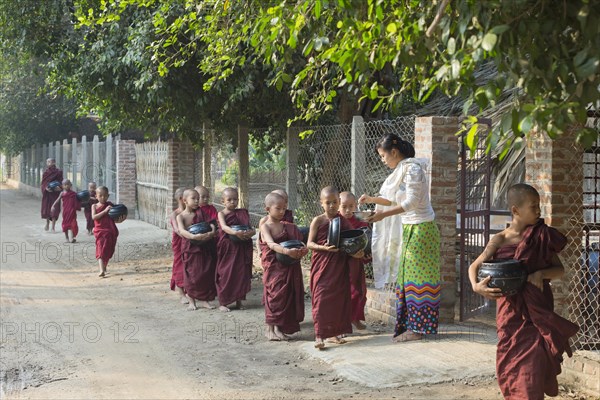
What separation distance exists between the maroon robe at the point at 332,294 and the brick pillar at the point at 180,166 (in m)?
9.62

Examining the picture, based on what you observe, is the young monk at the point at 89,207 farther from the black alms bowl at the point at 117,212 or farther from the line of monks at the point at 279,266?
the line of monks at the point at 279,266

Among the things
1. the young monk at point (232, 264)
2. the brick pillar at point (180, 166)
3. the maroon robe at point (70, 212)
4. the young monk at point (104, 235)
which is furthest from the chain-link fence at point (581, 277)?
the maroon robe at point (70, 212)

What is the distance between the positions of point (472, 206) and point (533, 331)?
3.52m

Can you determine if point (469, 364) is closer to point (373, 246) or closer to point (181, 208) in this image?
point (373, 246)

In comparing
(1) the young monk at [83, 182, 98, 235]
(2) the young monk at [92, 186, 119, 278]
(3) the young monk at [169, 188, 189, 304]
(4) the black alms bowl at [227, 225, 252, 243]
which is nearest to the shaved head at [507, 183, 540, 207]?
(4) the black alms bowl at [227, 225, 252, 243]

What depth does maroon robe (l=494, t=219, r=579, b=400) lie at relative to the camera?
507cm

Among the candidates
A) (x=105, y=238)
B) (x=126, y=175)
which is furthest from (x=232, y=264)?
(x=126, y=175)

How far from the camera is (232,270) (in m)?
9.70

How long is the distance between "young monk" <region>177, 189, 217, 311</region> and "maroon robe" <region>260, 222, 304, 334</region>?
1876mm

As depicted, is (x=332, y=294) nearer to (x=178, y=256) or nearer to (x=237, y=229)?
(x=237, y=229)

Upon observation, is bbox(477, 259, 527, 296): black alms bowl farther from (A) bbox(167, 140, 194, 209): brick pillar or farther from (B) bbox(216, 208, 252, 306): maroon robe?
(A) bbox(167, 140, 194, 209): brick pillar

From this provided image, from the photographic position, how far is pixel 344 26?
14.6 feet

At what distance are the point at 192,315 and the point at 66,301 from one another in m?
2.04

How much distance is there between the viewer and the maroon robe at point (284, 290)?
8.16 meters
